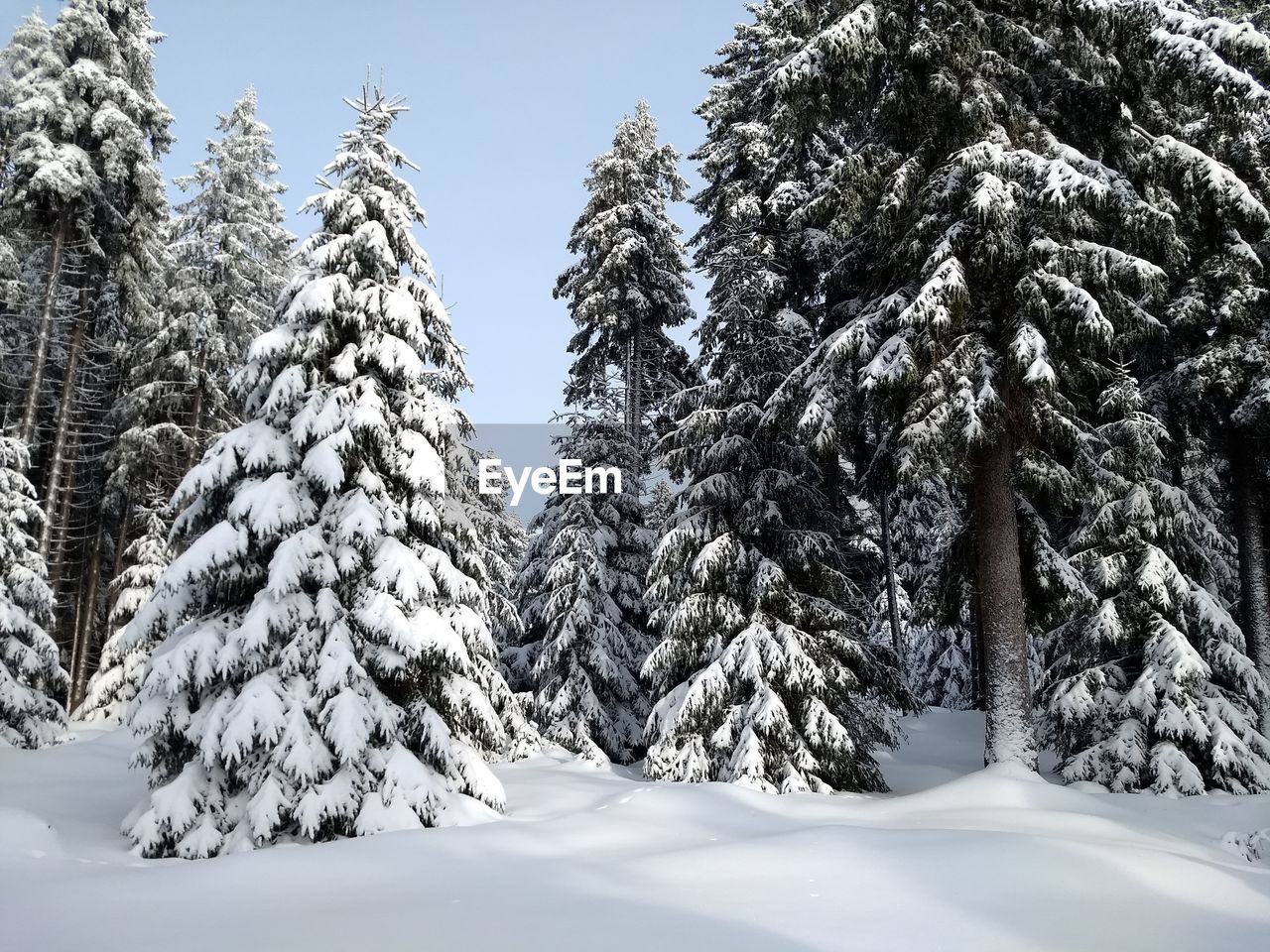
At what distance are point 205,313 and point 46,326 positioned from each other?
179 inches

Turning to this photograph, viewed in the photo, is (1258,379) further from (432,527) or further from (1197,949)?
(432,527)

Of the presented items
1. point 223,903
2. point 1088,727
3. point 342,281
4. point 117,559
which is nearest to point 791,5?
point 342,281

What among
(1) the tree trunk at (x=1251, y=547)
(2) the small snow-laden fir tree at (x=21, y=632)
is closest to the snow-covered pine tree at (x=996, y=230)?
(1) the tree trunk at (x=1251, y=547)

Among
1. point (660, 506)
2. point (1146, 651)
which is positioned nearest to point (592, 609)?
point (660, 506)

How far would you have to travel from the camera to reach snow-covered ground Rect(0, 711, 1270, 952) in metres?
4.83

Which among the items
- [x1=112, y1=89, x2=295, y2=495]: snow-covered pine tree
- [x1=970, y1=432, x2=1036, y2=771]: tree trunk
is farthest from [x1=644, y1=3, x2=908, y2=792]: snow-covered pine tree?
[x1=112, y1=89, x2=295, y2=495]: snow-covered pine tree

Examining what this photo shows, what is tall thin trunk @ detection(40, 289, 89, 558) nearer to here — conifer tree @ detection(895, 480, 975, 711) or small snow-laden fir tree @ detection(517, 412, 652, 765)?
small snow-laden fir tree @ detection(517, 412, 652, 765)

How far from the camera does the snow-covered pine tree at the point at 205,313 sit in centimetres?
Answer: 2339

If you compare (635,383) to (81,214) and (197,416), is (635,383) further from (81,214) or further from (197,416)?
(81,214)

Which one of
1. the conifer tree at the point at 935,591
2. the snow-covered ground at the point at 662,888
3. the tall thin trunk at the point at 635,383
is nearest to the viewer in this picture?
the snow-covered ground at the point at 662,888

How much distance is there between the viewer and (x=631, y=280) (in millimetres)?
22359

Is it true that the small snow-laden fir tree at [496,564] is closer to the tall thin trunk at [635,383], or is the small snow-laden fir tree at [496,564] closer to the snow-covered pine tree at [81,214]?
the tall thin trunk at [635,383]

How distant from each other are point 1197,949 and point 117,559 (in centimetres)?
2975

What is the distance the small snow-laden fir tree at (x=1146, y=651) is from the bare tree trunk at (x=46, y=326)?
22.9 m
